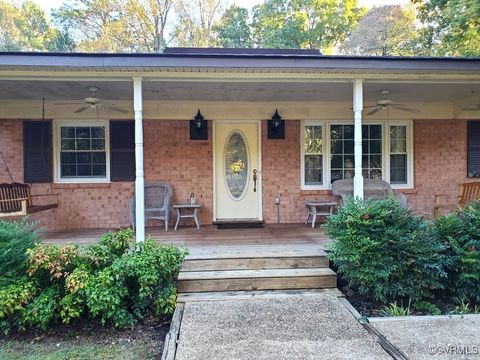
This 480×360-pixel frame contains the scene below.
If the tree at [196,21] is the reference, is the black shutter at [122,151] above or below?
below

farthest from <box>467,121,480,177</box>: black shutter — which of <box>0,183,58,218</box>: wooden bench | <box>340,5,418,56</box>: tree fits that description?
<box>340,5,418,56</box>: tree

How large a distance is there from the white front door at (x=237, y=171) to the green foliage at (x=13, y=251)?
361cm

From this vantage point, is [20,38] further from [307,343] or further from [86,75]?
[307,343]

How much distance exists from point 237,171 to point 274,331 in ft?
13.3

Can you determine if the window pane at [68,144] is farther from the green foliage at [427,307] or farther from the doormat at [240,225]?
the green foliage at [427,307]

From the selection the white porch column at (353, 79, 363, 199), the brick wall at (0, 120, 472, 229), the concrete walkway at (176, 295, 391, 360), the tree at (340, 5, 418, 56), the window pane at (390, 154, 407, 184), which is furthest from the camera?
the tree at (340, 5, 418, 56)

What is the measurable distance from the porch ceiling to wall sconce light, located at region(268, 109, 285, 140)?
362mm

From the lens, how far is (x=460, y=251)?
11.7 ft

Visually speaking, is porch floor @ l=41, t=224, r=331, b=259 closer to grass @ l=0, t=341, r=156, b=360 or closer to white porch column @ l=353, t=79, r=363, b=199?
white porch column @ l=353, t=79, r=363, b=199

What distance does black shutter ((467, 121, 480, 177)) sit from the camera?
691cm

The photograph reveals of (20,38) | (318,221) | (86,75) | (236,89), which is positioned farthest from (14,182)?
(20,38)

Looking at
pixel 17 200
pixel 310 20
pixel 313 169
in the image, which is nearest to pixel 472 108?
pixel 313 169

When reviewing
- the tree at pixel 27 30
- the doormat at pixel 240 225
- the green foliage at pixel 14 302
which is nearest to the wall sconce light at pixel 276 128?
the doormat at pixel 240 225

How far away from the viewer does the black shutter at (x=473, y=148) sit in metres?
6.91
